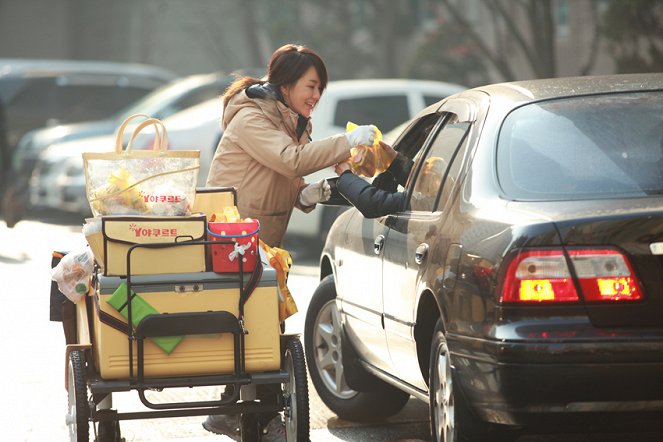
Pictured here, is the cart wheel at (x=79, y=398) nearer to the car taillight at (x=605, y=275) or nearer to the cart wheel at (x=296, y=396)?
the cart wheel at (x=296, y=396)

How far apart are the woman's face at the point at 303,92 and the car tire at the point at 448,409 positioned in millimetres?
1646

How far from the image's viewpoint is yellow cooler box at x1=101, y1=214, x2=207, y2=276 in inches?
210

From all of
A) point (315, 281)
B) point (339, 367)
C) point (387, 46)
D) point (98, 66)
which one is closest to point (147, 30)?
point (387, 46)

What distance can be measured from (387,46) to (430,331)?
26.6m

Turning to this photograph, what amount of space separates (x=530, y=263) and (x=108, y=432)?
2273 mm

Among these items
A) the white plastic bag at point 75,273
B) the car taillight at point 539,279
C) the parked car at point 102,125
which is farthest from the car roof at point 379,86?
the car taillight at point 539,279

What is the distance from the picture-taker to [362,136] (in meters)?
6.16

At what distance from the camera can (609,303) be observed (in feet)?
15.3

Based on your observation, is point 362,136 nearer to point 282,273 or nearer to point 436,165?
point 436,165

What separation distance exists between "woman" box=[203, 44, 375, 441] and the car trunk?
1942mm

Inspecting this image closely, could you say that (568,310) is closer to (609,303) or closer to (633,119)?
(609,303)

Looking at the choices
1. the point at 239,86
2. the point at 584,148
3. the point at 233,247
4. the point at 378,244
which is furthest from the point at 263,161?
the point at 584,148

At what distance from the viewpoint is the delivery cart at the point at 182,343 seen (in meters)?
5.28

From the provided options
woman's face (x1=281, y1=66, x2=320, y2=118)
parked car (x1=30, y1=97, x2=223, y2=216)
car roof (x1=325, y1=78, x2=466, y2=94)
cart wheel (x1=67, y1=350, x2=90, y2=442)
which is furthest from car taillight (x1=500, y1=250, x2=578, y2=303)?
parked car (x1=30, y1=97, x2=223, y2=216)
